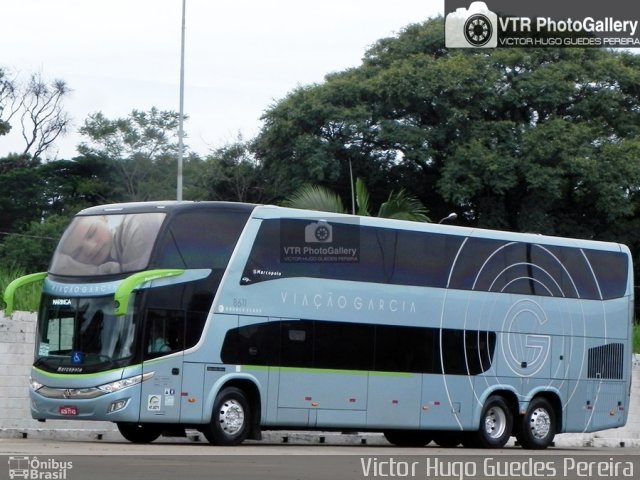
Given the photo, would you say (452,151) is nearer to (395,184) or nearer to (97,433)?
(395,184)

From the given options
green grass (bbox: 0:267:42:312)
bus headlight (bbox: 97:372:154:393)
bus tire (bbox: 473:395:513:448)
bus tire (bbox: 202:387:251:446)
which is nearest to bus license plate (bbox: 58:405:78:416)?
bus headlight (bbox: 97:372:154:393)

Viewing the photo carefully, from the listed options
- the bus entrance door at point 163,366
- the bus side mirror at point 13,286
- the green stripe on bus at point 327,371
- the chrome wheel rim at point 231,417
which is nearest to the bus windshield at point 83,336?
the bus entrance door at point 163,366

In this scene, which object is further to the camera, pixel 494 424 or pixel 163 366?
pixel 494 424

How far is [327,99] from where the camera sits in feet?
161

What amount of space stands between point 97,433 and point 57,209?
132 feet

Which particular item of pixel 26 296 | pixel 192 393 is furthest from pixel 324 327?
pixel 26 296

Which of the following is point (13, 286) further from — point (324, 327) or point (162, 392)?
point (324, 327)

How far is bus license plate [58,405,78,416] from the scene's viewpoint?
19797mm

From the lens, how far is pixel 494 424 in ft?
81.4

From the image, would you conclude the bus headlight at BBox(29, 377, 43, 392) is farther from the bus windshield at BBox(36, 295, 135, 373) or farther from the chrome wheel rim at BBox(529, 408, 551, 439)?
the chrome wheel rim at BBox(529, 408, 551, 439)

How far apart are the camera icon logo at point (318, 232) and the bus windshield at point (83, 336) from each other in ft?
11.4
